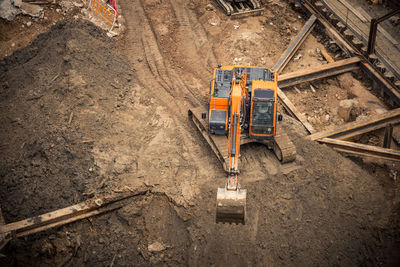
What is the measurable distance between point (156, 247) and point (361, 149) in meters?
6.84

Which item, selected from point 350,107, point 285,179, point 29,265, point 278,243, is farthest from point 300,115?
point 29,265

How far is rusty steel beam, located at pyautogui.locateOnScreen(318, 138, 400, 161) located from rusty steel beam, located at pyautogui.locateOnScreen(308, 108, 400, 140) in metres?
0.30

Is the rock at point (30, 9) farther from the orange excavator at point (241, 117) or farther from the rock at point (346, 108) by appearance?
the rock at point (346, 108)

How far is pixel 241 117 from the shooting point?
965 centimetres

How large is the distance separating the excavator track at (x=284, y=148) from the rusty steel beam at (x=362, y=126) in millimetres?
1370

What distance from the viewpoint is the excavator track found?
33.2ft

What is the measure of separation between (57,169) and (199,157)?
4132mm

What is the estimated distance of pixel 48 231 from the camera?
9039 mm

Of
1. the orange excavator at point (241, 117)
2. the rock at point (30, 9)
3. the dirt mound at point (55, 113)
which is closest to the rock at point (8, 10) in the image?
the rock at point (30, 9)

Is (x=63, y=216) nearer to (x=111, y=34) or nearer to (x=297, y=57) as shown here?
(x=111, y=34)

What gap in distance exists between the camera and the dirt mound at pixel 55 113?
9.77m

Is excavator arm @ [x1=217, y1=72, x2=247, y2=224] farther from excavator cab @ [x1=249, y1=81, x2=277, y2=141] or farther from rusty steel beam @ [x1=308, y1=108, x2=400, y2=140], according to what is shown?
rusty steel beam @ [x1=308, y1=108, x2=400, y2=140]

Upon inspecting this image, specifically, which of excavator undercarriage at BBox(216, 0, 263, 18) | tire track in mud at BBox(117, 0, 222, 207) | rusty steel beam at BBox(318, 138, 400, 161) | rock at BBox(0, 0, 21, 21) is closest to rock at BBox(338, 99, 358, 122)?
rusty steel beam at BBox(318, 138, 400, 161)

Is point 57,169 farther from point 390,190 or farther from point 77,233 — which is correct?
point 390,190
